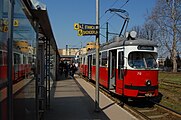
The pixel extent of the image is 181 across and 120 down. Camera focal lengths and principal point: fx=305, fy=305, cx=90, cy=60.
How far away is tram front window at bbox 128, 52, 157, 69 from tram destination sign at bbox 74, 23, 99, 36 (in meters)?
2.82

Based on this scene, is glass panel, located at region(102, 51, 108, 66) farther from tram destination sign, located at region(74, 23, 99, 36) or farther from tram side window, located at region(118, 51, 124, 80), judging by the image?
tram destination sign, located at region(74, 23, 99, 36)

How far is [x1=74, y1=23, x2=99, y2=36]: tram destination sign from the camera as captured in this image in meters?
10.8

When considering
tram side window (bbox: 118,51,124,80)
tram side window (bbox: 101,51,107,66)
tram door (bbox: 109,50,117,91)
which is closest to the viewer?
tram side window (bbox: 118,51,124,80)

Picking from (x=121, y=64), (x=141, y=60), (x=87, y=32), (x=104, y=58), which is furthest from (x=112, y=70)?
(x=87, y=32)

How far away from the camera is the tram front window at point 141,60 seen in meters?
13.2

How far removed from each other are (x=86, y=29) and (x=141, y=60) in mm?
3544

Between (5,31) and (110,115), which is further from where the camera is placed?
Result: (110,115)

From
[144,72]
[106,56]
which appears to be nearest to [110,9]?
[106,56]

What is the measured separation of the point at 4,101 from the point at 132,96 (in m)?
10.5

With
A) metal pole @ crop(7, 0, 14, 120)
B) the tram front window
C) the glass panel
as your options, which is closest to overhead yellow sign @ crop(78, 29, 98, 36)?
the tram front window

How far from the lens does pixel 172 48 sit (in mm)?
53031

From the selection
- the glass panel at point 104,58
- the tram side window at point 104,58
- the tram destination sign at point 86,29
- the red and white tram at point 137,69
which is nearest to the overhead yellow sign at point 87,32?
the tram destination sign at point 86,29

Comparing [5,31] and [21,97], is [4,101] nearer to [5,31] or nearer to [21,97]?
Result: [5,31]

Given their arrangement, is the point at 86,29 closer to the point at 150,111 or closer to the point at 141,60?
the point at 141,60
